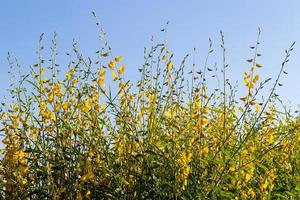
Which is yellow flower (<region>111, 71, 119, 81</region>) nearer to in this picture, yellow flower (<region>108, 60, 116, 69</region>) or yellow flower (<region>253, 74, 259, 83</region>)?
yellow flower (<region>108, 60, 116, 69</region>)

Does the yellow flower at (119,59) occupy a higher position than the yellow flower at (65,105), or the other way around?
the yellow flower at (119,59)

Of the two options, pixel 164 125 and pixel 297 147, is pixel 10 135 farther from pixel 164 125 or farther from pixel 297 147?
pixel 297 147

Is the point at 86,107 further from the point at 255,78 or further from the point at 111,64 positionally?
the point at 255,78

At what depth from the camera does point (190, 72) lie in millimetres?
3932

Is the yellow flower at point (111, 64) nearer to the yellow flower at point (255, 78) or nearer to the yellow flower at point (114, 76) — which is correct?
the yellow flower at point (114, 76)

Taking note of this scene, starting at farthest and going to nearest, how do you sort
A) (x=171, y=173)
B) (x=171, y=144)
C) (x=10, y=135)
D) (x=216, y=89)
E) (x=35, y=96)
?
(x=216, y=89), (x=10, y=135), (x=35, y=96), (x=171, y=144), (x=171, y=173)

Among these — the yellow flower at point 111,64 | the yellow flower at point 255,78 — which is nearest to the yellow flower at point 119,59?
the yellow flower at point 111,64

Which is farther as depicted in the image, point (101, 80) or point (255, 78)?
point (101, 80)

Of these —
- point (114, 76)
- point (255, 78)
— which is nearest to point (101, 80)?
point (114, 76)

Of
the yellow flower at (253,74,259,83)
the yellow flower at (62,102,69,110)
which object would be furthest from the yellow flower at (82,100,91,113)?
the yellow flower at (253,74,259,83)

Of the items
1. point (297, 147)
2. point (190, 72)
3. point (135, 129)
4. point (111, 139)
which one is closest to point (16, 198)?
point (111, 139)

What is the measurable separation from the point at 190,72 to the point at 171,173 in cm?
105

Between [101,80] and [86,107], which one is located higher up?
[101,80]

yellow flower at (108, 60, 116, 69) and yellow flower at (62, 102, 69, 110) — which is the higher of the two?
yellow flower at (108, 60, 116, 69)
